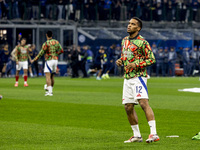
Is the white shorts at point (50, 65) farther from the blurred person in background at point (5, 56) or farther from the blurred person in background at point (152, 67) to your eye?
the blurred person in background at point (152, 67)

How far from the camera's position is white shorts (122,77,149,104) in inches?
393

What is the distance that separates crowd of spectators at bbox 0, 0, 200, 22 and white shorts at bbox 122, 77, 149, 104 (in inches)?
1490

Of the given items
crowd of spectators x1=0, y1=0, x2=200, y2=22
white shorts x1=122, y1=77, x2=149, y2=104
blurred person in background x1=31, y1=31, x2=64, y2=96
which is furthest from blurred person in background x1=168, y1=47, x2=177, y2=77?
white shorts x1=122, y1=77, x2=149, y2=104

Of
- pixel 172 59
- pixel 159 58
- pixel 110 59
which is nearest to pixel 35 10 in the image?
pixel 110 59

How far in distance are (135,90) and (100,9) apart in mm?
39929

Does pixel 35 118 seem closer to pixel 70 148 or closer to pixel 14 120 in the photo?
pixel 14 120

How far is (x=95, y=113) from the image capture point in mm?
16344

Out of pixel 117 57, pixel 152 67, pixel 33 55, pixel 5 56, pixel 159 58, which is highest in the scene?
pixel 33 55

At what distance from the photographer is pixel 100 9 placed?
163ft

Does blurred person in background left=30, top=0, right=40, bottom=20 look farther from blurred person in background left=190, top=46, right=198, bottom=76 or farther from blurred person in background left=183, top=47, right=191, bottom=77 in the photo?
blurred person in background left=190, top=46, right=198, bottom=76

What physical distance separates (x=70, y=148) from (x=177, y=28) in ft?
147

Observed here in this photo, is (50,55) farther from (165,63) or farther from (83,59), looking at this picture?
(165,63)

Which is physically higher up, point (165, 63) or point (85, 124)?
point (85, 124)

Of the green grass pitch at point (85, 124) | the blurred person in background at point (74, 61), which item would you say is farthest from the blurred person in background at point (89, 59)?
the green grass pitch at point (85, 124)
